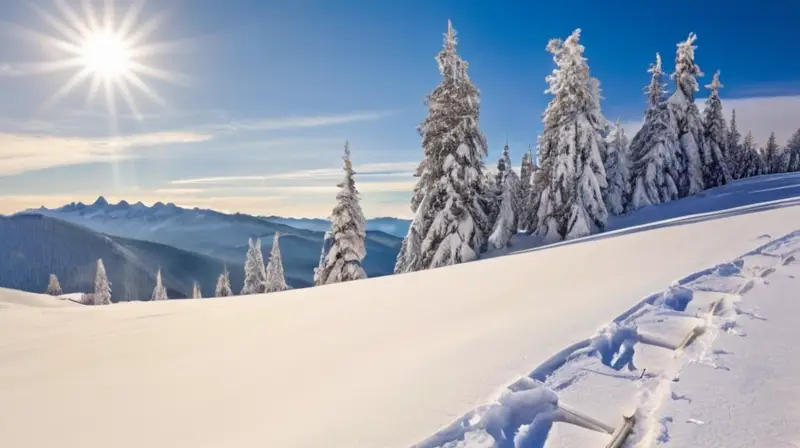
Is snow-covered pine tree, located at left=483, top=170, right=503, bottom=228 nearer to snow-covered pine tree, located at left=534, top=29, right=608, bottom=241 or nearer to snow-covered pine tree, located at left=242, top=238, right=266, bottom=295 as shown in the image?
snow-covered pine tree, located at left=534, top=29, right=608, bottom=241

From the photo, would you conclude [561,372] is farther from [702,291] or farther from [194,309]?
[194,309]

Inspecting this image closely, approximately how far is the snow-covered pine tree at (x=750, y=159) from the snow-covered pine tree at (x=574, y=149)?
170ft

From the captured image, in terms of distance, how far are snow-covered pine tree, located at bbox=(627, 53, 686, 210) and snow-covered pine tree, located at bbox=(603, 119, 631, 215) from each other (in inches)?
28.5

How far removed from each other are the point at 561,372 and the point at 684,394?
937 mm

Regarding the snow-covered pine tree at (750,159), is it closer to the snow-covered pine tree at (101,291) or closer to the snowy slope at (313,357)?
the snowy slope at (313,357)

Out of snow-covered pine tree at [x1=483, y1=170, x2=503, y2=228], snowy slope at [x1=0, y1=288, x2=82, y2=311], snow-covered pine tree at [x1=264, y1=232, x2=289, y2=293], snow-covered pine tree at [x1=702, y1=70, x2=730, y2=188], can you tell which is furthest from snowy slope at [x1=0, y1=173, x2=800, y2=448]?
snow-covered pine tree at [x1=264, y1=232, x2=289, y2=293]

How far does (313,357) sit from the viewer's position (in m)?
5.24

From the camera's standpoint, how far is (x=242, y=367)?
508cm

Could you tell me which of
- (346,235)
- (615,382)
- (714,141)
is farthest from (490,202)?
(714,141)

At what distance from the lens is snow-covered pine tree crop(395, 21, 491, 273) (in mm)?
21984

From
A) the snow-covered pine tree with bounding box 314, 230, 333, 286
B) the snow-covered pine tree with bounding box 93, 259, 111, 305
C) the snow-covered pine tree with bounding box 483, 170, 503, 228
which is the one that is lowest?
the snow-covered pine tree with bounding box 93, 259, 111, 305

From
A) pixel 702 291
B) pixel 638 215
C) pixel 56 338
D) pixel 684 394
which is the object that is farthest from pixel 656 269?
pixel 638 215

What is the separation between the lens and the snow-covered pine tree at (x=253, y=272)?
4645 cm

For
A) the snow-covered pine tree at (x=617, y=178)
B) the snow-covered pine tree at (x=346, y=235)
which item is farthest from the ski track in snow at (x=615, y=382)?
the snow-covered pine tree at (x=617, y=178)
